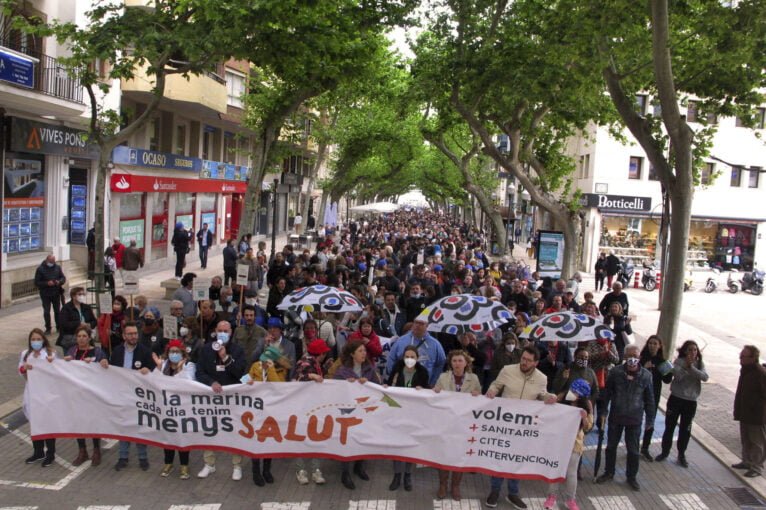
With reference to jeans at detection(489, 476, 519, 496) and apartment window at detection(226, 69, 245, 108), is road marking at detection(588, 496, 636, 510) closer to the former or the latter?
jeans at detection(489, 476, 519, 496)

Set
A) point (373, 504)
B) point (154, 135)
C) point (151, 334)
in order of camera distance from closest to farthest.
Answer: point (373, 504) < point (151, 334) < point (154, 135)

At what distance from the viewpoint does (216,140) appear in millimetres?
34844

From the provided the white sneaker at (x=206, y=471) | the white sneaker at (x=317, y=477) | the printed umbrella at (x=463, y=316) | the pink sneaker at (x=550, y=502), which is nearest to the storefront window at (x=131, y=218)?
the printed umbrella at (x=463, y=316)

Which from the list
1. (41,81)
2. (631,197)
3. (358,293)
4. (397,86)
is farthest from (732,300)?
(41,81)

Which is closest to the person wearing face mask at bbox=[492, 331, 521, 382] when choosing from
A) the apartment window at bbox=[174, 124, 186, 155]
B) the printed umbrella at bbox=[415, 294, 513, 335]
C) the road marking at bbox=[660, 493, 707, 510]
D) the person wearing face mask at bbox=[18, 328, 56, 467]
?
the printed umbrella at bbox=[415, 294, 513, 335]

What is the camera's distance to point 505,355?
32.2ft

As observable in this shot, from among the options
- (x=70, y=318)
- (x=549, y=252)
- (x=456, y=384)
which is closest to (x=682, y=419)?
(x=456, y=384)

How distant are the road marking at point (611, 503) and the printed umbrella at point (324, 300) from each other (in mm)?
4665

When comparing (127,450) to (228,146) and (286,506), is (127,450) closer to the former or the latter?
(286,506)

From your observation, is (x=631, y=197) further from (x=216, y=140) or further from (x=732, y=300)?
(x=216, y=140)

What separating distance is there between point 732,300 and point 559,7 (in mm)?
18454

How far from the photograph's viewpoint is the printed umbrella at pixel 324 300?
1152cm

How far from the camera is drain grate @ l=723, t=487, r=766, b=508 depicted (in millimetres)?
8515

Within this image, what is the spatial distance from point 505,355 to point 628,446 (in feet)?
6.22
